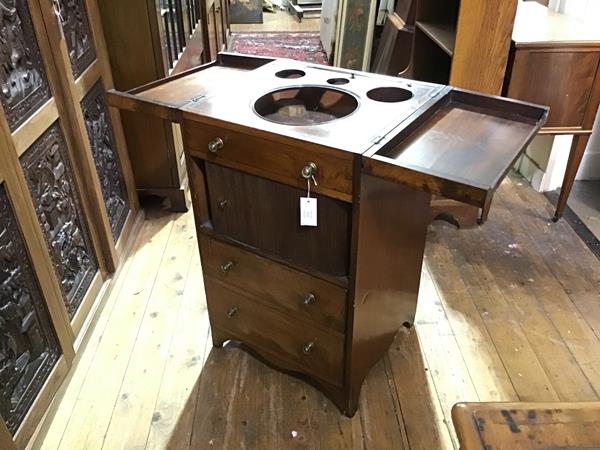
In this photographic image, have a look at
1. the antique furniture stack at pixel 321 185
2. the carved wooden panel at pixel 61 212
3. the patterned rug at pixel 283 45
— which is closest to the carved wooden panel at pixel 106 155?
the carved wooden panel at pixel 61 212

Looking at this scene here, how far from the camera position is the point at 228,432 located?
1424 mm

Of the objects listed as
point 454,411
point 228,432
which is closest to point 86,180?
point 228,432

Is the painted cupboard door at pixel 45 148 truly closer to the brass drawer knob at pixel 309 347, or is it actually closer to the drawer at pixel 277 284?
the drawer at pixel 277 284

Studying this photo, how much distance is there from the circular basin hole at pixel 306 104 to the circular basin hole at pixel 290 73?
0.11 metres

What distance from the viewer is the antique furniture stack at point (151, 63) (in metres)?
1.93

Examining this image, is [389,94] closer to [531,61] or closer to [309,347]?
[309,347]

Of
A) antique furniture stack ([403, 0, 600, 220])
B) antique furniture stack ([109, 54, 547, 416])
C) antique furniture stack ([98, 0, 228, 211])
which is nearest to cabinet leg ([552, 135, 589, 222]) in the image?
antique furniture stack ([403, 0, 600, 220])

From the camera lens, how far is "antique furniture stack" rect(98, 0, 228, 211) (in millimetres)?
1931

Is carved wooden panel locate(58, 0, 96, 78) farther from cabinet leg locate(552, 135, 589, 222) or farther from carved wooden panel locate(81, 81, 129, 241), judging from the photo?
cabinet leg locate(552, 135, 589, 222)

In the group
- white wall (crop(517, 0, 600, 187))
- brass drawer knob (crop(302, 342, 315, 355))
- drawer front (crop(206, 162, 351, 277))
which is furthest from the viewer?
white wall (crop(517, 0, 600, 187))

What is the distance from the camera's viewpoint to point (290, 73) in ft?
4.93

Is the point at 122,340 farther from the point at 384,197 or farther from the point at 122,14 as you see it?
the point at 122,14

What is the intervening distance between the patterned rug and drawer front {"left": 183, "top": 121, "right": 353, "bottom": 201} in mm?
3469

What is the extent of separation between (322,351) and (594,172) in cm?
206
